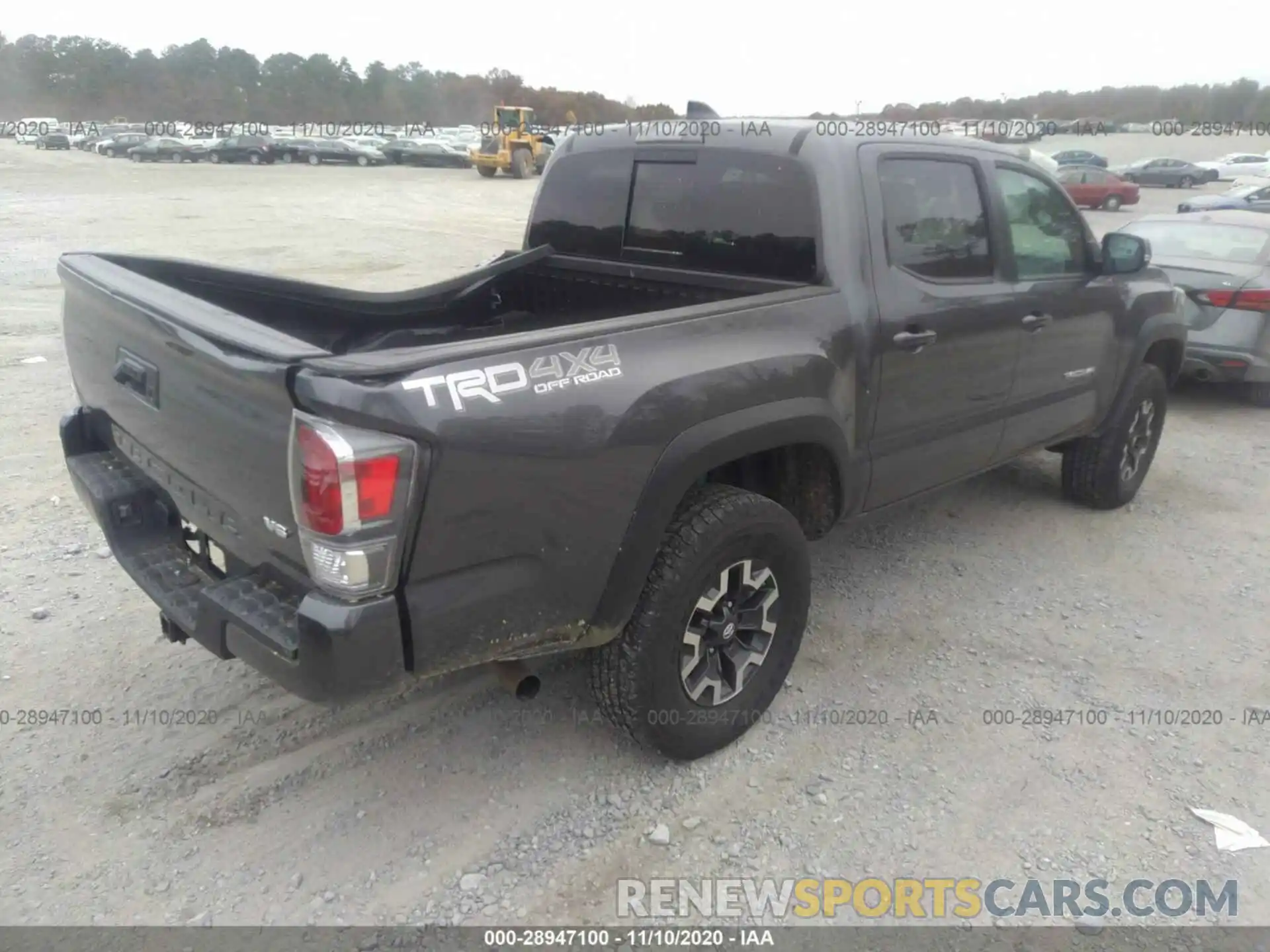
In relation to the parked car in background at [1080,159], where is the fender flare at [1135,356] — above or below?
below

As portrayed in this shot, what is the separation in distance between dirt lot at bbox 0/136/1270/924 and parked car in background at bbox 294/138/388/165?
44.9 meters

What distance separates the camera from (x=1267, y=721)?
3449mm

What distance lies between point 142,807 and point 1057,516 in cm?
459

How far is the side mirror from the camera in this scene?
4422 millimetres

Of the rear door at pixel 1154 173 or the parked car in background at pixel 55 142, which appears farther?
the parked car in background at pixel 55 142

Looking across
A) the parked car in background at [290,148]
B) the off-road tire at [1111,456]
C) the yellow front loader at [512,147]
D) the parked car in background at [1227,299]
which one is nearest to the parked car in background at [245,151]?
the parked car in background at [290,148]

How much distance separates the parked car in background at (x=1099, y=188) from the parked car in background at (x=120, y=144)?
138 feet

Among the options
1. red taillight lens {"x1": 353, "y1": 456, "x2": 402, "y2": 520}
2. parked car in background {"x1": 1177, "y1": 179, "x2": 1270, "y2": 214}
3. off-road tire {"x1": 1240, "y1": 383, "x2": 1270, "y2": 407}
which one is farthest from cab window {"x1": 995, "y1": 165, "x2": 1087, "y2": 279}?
parked car in background {"x1": 1177, "y1": 179, "x2": 1270, "y2": 214}

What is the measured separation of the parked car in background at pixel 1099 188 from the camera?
101 feet

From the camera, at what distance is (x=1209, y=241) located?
25.9 ft

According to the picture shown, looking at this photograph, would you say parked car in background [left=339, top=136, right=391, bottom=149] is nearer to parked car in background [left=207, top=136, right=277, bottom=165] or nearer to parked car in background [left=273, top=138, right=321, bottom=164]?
parked car in background [left=273, top=138, right=321, bottom=164]

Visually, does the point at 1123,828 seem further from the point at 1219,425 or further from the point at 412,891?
the point at 1219,425

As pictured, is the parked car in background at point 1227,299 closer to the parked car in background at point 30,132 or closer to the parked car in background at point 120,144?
the parked car in background at point 120,144

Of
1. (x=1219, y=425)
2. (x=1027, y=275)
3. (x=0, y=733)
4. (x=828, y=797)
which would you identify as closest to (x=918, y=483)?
(x=1027, y=275)
